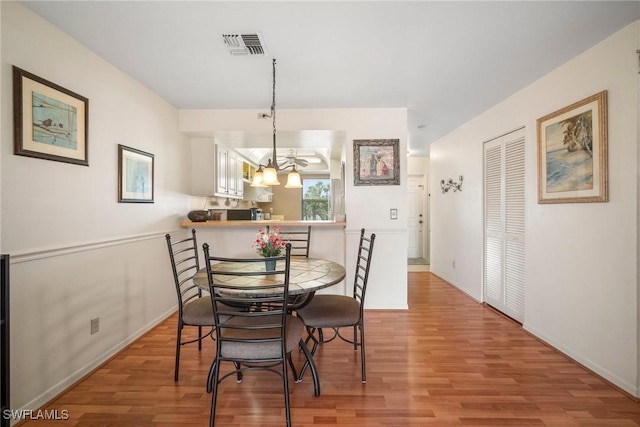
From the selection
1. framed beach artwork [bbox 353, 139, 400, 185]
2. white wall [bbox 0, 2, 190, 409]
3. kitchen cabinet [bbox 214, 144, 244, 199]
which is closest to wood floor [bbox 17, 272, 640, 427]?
white wall [bbox 0, 2, 190, 409]

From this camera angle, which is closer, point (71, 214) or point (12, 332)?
point (12, 332)

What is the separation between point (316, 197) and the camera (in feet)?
27.6

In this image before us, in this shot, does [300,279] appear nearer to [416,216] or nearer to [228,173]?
[228,173]

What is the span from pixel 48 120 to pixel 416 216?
6.73 metres

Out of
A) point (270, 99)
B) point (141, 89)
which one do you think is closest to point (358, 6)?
point (270, 99)

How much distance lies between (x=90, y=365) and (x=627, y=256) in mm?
3905

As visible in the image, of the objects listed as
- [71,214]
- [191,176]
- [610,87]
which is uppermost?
[610,87]

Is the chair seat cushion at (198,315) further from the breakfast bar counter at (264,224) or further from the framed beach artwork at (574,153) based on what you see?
the framed beach artwork at (574,153)

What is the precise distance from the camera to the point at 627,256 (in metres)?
2.00

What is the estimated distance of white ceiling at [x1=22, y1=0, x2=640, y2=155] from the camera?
1.82 m

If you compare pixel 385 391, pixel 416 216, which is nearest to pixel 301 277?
pixel 385 391

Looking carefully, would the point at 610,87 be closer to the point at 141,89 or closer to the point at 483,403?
the point at 483,403

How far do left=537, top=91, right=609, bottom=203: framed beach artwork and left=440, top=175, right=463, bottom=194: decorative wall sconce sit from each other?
1737 mm

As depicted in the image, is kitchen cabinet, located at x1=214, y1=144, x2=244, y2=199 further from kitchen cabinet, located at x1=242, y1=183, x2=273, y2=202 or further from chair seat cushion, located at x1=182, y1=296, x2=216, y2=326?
chair seat cushion, located at x1=182, y1=296, x2=216, y2=326
